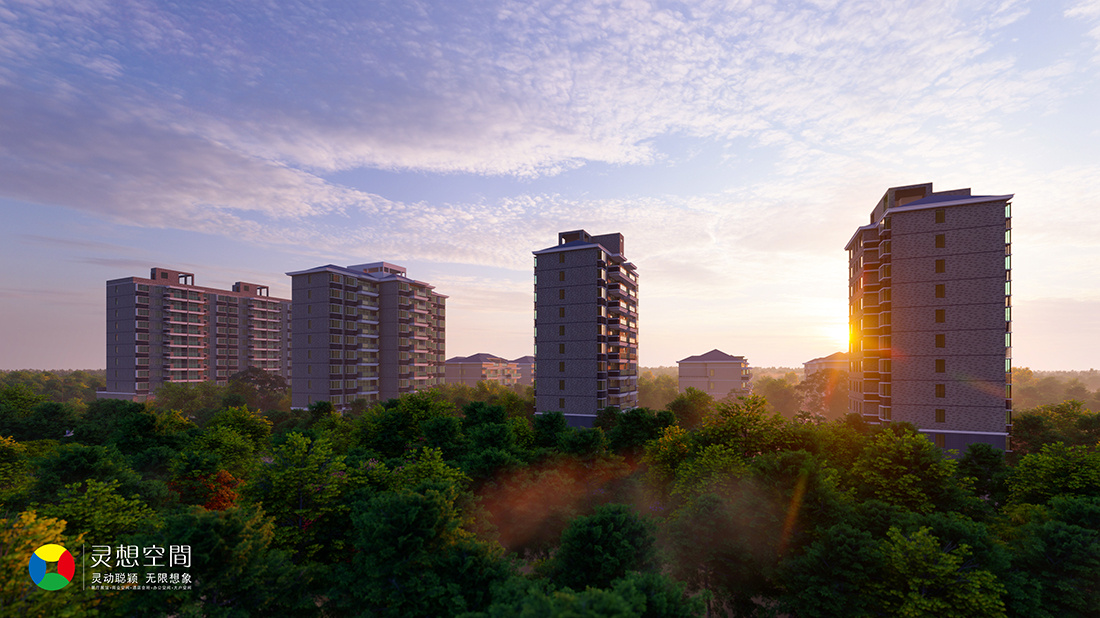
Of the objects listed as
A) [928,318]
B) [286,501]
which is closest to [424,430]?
[286,501]

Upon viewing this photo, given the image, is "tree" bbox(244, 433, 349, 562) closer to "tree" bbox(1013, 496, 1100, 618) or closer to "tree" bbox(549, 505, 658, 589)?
"tree" bbox(549, 505, 658, 589)

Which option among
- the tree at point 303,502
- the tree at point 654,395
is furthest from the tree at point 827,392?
the tree at point 303,502

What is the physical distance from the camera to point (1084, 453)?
2566cm

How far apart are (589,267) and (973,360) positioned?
149 feet

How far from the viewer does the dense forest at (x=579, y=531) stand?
16641 millimetres

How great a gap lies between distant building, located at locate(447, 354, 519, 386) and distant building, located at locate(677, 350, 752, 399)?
5614cm

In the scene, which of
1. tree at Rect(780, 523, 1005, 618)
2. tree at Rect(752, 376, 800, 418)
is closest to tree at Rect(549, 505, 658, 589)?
tree at Rect(780, 523, 1005, 618)

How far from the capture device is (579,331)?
6391cm

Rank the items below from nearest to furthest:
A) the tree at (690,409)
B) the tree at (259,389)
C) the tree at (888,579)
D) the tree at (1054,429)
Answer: the tree at (888,579)
the tree at (1054,429)
the tree at (690,409)
the tree at (259,389)

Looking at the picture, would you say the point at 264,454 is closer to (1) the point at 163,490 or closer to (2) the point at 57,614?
(1) the point at 163,490

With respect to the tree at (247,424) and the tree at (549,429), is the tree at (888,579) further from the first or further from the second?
the tree at (247,424)

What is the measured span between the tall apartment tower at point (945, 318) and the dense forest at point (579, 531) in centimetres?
1858

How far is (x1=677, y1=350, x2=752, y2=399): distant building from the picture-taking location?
101 m

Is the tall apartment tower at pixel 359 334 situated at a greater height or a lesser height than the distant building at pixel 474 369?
greater
